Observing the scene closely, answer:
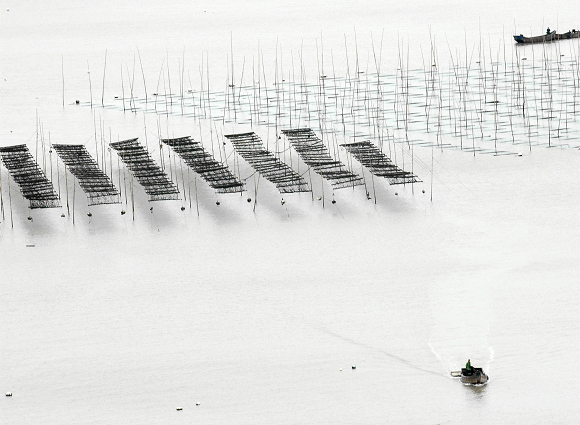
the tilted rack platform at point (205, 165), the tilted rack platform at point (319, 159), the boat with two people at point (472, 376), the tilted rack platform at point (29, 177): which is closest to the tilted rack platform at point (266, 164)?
the tilted rack platform at point (319, 159)

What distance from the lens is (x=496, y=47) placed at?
44.9 m

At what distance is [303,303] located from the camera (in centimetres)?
2380

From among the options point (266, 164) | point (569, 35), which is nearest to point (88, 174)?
point (266, 164)

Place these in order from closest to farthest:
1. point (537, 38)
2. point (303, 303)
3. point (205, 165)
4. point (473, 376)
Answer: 1. point (473, 376)
2. point (303, 303)
3. point (205, 165)
4. point (537, 38)

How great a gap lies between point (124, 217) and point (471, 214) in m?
7.62

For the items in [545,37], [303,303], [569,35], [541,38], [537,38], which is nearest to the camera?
[303,303]

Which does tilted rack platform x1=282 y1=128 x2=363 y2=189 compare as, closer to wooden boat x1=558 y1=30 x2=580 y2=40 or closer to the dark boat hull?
the dark boat hull

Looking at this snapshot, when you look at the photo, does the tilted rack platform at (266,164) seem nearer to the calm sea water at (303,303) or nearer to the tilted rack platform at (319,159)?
the calm sea water at (303,303)

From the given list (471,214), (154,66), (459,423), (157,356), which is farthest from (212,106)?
(459,423)

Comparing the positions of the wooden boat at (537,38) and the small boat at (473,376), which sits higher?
the wooden boat at (537,38)

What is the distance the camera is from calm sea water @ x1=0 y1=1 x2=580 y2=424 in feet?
67.0

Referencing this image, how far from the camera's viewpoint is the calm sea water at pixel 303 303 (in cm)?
2042

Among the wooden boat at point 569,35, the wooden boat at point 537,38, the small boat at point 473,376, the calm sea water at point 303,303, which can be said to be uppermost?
the wooden boat at point 569,35

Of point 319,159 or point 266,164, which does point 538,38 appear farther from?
point 266,164
